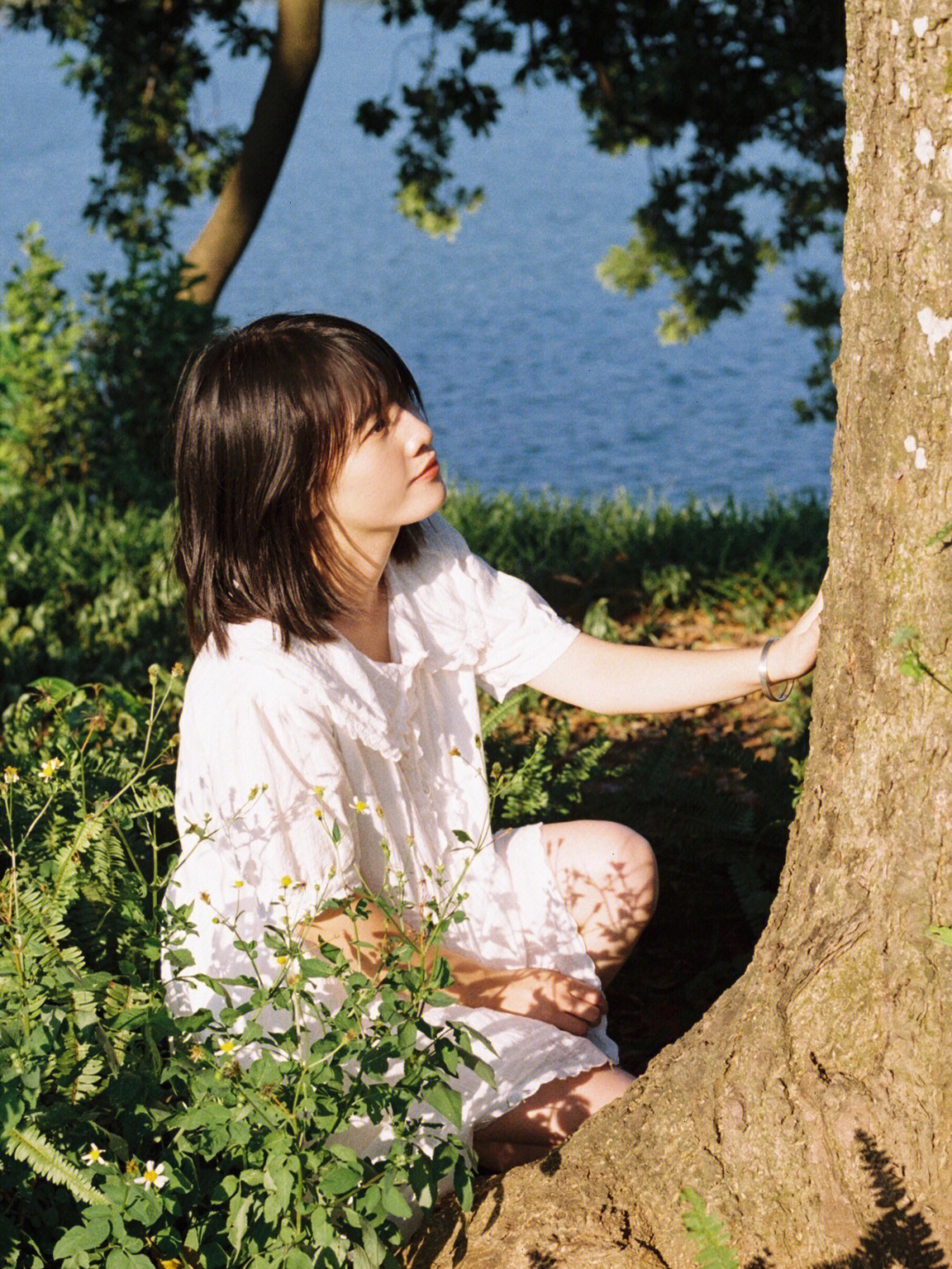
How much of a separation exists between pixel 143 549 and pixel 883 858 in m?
4.08

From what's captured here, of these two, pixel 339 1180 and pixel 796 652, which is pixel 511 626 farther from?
pixel 339 1180

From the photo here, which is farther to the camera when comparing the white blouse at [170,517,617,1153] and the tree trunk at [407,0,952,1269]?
the white blouse at [170,517,617,1153]

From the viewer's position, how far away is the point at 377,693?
2.46 metres

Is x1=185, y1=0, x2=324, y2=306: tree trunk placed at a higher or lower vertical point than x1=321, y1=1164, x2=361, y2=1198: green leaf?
higher

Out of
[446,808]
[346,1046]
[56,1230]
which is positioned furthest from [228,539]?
[56,1230]

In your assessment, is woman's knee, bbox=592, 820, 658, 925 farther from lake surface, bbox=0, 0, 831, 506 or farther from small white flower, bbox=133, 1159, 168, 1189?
lake surface, bbox=0, 0, 831, 506

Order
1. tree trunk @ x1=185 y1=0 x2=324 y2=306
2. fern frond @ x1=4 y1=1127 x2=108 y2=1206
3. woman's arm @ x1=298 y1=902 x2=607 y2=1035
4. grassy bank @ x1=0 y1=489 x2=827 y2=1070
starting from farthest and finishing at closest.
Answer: tree trunk @ x1=185 y1=0 x2=324 y2=306 → grassy bank @ x1=0 y1=489 x2=827 y2=1070 → woman's arm @ x1=298 y1=902 x2=607 y2=1035 → fern frond @ x1=4 y1=1127 x2=108 y2=1206

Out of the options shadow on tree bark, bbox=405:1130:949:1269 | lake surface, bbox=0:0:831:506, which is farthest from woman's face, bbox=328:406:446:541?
lake surface, bbox=0:0:831:506

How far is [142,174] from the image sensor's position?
24.6ft

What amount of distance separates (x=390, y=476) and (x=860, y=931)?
1071 mm

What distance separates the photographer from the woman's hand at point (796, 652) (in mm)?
2264

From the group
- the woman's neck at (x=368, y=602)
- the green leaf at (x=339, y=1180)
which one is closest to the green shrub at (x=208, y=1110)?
the green leaf at (x=339, y=1180)

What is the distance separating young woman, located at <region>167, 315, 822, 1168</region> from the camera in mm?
2229


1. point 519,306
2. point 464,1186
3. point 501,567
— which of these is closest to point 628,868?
point 464,1186
